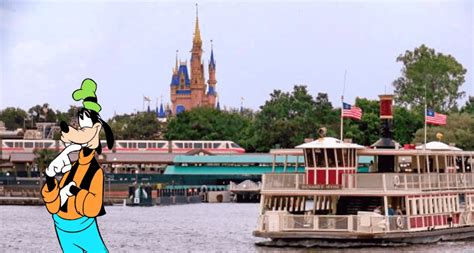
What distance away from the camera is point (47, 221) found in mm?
89500

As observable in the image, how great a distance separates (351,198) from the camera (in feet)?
181

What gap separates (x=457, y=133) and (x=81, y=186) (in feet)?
357

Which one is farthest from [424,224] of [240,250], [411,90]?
[411,90]

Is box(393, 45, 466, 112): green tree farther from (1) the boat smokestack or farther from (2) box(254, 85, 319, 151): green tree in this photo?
(1) the boat smokestack

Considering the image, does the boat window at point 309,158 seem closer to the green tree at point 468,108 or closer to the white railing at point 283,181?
the white railing at point 283,181

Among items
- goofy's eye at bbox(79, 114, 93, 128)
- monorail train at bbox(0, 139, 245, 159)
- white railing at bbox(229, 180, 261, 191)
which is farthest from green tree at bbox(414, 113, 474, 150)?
goofy's eye at bbox(79, 114, 93, 128)

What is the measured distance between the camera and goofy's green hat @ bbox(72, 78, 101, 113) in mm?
27797

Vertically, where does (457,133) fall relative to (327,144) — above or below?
above

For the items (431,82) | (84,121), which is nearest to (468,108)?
(431,82)

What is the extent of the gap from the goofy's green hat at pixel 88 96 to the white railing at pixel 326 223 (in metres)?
25.0

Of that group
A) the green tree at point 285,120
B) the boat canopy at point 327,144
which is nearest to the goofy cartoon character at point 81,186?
the boat canopy at point 327,144

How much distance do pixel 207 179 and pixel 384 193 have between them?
117m

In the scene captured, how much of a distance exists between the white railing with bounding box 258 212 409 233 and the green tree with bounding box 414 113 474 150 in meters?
77.5

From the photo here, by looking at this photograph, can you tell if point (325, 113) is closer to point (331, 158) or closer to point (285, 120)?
point (285, 120)
